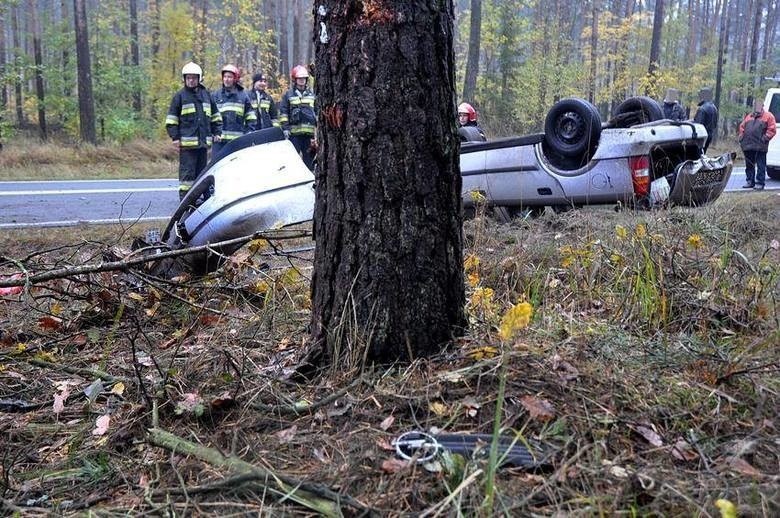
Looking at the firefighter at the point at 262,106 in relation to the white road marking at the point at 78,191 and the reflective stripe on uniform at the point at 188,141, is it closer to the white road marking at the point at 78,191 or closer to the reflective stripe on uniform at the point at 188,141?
the reflective stripe on uniform at the point at 188,141

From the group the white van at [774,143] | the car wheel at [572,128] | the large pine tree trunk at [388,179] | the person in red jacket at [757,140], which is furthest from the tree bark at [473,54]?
the large pine tree trunk at [388,179]

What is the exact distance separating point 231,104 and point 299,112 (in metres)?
1.11

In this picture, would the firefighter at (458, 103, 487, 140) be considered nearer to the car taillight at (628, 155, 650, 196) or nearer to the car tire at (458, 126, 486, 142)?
the car tire at (458, 126, 486, 142)

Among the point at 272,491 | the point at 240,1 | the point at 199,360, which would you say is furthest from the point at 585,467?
the point at 240,1

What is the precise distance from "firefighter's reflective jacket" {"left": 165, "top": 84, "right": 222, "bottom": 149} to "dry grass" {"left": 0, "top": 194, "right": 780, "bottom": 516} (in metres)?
5.83

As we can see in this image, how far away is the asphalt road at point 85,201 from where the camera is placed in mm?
8602

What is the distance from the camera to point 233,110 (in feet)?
32.0

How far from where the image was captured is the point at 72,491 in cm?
183

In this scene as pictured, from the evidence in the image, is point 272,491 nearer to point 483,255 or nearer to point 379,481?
point 379,481

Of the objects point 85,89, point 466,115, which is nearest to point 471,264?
point 466,115

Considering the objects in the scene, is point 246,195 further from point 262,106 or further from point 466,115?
point 262,106

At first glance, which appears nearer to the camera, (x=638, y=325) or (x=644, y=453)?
(x=644, y=453)

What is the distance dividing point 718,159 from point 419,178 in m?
5.62

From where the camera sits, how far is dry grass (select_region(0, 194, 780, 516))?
161cm
